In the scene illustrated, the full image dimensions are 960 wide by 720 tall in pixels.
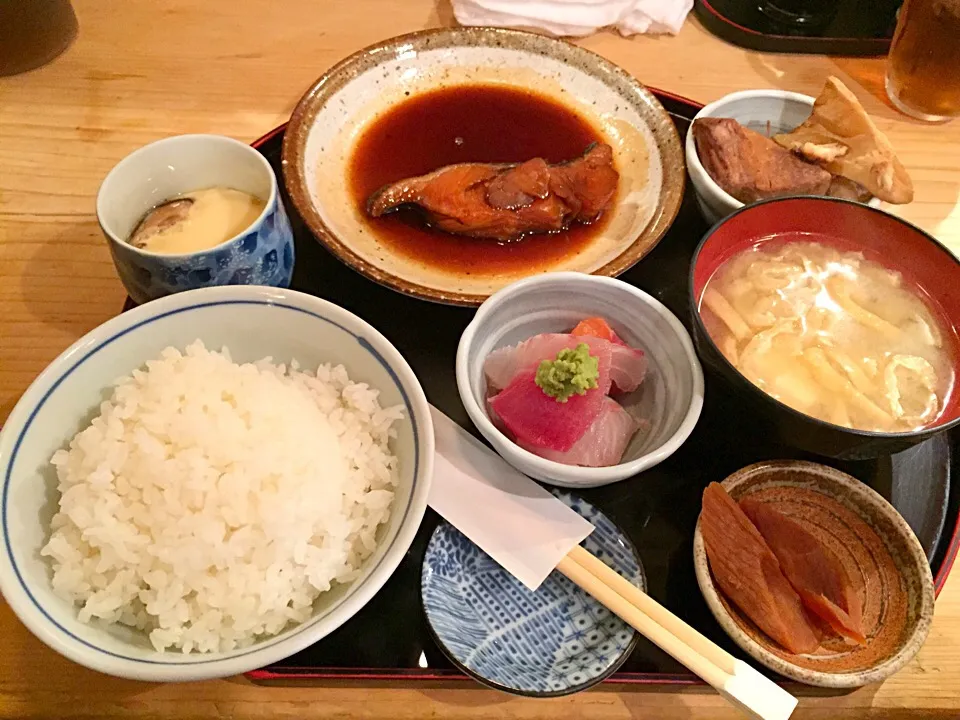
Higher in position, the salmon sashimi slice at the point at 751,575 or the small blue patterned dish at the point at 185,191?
the small blue patterned dish at the point at 185,191

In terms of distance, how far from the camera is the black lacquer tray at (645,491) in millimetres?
1285

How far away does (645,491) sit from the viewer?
1.52 metres

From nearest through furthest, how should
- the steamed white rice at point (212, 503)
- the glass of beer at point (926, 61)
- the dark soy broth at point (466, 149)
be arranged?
the steamed white rice at point (212, 503) < the dark soy broth at point (466, 149) < the glass of beer at point (926, 61)

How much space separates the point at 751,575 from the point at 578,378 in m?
0.48

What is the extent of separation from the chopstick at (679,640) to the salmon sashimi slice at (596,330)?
473mm

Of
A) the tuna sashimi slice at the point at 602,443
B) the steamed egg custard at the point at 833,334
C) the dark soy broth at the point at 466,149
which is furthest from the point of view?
the dark soy broth at the point at 466,149

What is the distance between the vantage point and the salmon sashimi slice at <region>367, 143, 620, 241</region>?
2.01 meters

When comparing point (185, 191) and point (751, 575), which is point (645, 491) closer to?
point (751, 575)

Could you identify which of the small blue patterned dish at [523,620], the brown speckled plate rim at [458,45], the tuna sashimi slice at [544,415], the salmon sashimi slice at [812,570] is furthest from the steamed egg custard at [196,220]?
the salmon sashimi slice at [812,570]

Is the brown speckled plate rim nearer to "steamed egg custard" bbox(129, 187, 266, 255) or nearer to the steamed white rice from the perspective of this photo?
"steamed egg custard" bbox(129, 187, 266, 255)

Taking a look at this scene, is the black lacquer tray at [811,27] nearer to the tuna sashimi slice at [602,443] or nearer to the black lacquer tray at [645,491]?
the black lacquer tray at [645,491]

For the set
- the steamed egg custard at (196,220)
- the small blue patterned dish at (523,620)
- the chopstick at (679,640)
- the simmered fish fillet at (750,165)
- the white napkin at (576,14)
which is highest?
the white napkin at (576,14)

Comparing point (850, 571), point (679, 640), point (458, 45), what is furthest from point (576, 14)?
point (679, 640)

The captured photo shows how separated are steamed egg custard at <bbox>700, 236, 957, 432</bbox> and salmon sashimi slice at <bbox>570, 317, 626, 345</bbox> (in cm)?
21
